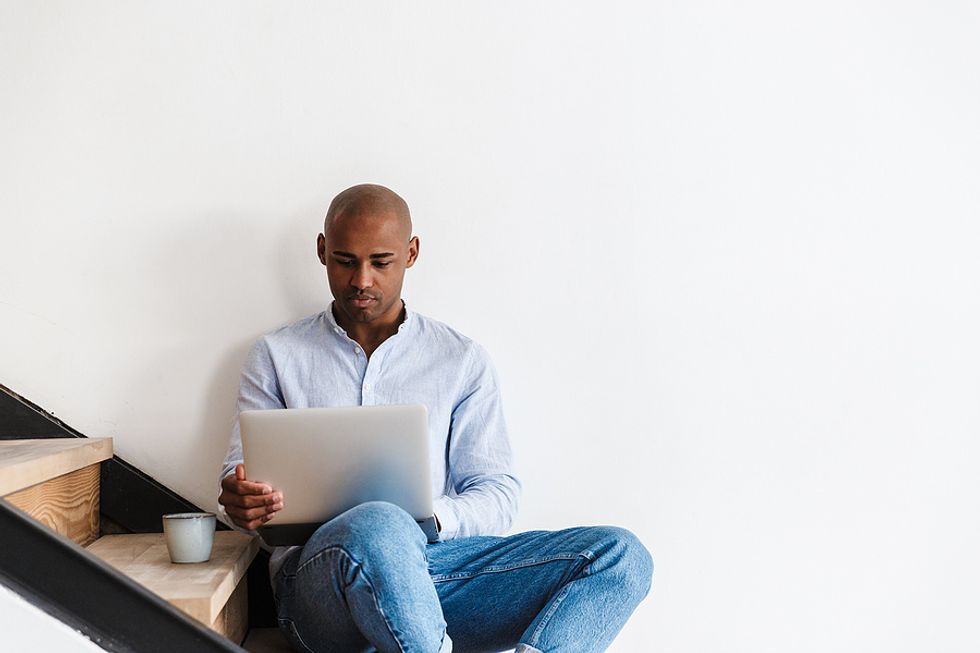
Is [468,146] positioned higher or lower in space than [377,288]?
higher

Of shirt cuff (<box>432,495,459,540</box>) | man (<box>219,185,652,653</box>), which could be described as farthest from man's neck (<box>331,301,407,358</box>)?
shirt cuff (<box>432,495,459,540</box>)

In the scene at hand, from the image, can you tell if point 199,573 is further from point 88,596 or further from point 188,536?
point 88,596

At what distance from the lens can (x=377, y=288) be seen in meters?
1.76

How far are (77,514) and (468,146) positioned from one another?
3.15 ft

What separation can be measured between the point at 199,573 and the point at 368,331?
0.56 metres

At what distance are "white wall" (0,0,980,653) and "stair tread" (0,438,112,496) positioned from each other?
0.27 feet

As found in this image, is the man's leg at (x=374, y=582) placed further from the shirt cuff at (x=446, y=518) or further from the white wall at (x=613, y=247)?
the white wall at (x=613, y=247)

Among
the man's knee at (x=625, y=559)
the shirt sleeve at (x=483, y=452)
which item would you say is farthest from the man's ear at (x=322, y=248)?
the man's knee at (x=625, y=559)

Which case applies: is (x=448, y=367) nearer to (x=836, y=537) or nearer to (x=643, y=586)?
(x=643, y=586)

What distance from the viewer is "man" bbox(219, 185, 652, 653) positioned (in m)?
1.33

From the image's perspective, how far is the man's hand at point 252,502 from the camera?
145 cm

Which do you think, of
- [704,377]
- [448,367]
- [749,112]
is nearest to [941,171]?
[749,112]

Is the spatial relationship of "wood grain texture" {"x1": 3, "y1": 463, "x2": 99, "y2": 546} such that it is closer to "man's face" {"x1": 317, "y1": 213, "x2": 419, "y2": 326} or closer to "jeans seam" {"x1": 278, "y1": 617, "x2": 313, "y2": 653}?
"jeans seam" {"x1": 278, "y1": 617, "x2": 313, "y2": 653}

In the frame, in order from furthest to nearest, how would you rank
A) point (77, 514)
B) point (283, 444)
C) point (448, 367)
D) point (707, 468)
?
point (707, 468) → point (448, 367) → point (77, 514) → point (283, 444)
